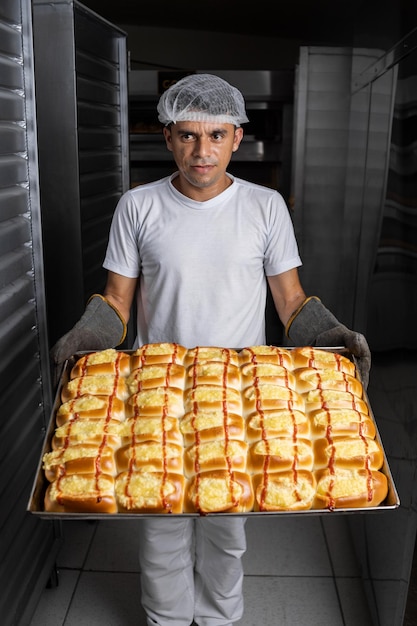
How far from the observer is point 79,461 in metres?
1.50

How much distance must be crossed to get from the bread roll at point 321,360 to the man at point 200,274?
216 millimetres

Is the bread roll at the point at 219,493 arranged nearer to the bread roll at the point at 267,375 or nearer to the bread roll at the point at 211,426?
the bread roll at the point at 211,426

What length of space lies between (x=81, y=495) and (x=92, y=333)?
2.12 feet

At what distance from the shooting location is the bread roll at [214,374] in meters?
1.70

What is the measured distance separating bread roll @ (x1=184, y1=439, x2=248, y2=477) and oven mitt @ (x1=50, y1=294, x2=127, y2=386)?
473mm

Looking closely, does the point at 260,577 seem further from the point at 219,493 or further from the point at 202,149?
the point at 202,149

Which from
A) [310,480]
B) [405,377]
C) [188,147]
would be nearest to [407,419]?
[405,377]

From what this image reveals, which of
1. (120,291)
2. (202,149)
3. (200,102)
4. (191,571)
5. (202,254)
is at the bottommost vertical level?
(191,571)

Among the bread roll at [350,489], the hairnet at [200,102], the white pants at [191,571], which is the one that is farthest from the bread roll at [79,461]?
the hairnet at [200,102]

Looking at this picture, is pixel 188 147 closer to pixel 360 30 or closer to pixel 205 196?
pixel 205 196

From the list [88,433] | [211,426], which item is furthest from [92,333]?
[211,426]

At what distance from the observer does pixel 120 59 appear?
3303mm

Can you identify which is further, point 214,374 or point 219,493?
point 214,374

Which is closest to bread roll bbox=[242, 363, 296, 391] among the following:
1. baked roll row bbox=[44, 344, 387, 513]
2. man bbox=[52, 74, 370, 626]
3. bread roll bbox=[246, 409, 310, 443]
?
baked roll row bbox=[44, 344, 387, 513]
